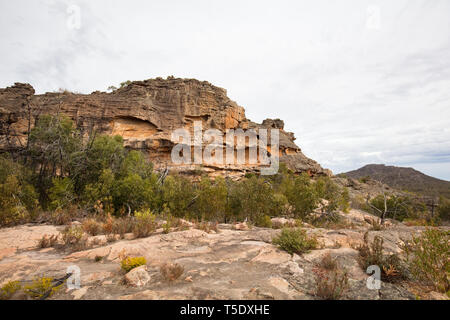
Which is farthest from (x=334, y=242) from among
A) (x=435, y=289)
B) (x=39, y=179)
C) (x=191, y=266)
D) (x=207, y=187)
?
(x=39, y=179)

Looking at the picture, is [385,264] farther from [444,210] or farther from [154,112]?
[154,112]

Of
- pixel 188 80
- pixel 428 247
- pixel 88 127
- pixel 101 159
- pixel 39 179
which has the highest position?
pixel 188 80

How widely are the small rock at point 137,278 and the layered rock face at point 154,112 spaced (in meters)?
19.0

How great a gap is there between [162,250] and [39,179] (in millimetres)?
9436

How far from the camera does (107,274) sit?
3.41m

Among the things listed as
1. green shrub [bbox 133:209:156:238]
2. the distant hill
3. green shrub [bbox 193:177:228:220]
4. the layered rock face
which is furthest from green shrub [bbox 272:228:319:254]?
the layered rock face

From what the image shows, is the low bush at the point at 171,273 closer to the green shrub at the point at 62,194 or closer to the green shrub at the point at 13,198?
the green shrub at the point at 13,198

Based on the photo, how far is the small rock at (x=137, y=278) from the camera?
3.01m

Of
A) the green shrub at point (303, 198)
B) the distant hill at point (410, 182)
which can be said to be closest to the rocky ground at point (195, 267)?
the green shrub at point (303, 198)

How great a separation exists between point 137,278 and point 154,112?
25.6 metres

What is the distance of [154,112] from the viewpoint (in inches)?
1026

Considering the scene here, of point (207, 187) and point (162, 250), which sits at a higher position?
point (207, 187)

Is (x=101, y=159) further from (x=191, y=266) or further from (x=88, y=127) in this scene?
(x=88, y=127)

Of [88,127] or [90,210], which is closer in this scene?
[90,210]
